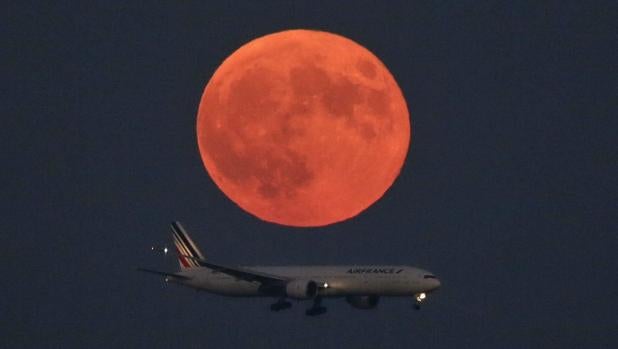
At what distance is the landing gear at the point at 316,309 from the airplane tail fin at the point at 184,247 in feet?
56.1

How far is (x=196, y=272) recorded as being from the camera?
154250 millimetres

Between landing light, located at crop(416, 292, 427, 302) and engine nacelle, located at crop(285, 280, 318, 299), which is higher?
engine nacelle, located at crop(285, 280, 318, 299)

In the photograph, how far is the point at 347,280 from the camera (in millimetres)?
139000

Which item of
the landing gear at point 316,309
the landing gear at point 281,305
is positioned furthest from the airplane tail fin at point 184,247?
the landing gear at point 316,309

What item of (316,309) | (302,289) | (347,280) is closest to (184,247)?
(316,309)

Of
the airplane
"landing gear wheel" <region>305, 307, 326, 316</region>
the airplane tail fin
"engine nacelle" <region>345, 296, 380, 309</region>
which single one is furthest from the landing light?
the airplane tail fin

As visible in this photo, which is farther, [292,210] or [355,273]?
[355,273]

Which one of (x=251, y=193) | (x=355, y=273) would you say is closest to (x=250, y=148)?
(x=251, y=193)

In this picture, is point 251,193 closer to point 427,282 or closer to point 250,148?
point 250,148

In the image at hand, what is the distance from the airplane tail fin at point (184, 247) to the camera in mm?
159000

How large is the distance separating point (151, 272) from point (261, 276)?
11.8 metres

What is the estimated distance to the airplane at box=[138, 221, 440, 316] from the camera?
13588 cm

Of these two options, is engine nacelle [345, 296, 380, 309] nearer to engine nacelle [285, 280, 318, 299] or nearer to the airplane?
the airplane

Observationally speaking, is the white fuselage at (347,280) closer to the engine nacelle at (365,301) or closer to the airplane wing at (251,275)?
the airplane wing at (251,275)
